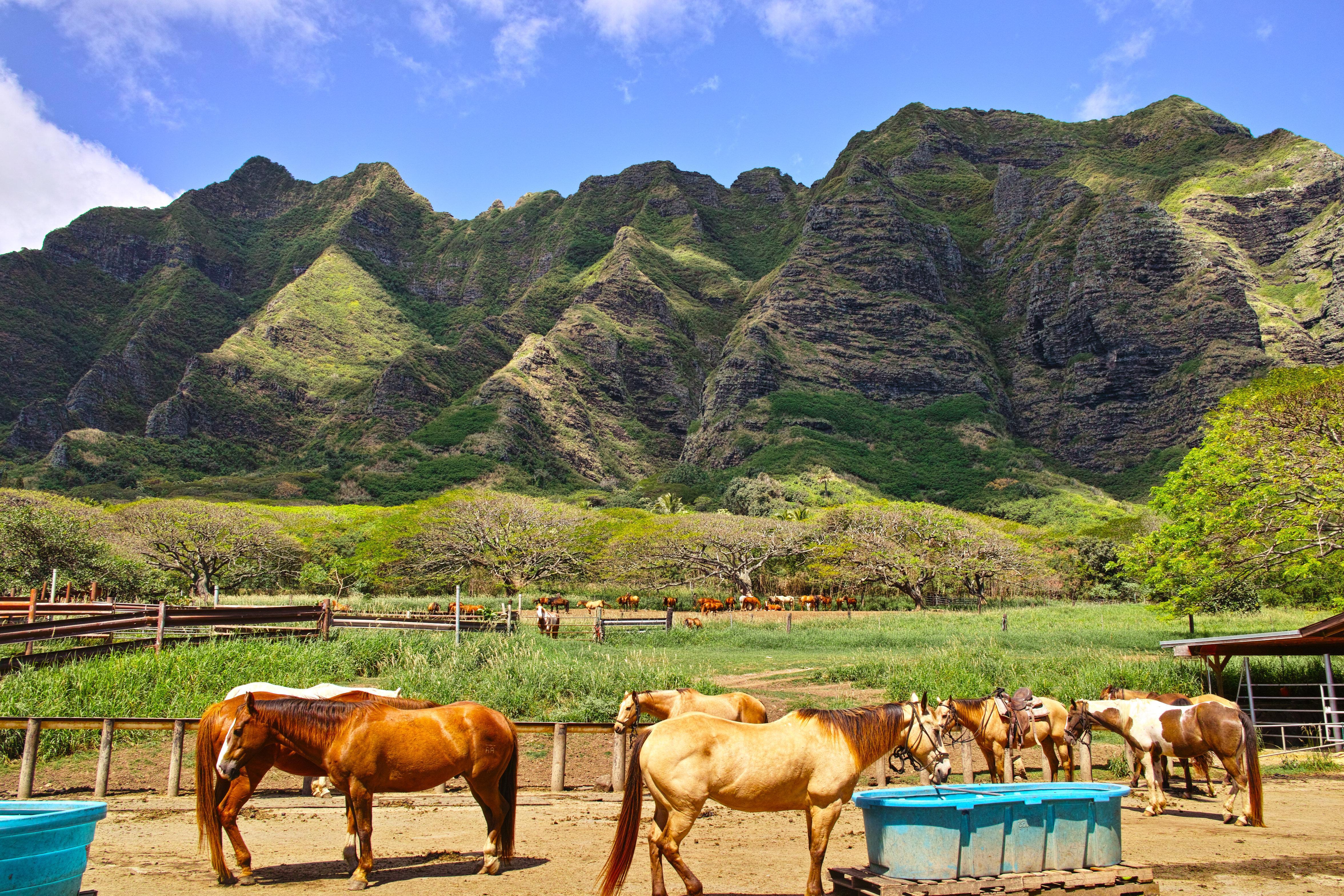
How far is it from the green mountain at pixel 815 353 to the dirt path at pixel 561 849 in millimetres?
92126

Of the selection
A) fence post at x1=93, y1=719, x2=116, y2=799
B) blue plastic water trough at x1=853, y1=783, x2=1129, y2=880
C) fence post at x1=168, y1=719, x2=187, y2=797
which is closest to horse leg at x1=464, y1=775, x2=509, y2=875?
blue plastic water trough at x1=853, y1=783, x2=1129, y2=880

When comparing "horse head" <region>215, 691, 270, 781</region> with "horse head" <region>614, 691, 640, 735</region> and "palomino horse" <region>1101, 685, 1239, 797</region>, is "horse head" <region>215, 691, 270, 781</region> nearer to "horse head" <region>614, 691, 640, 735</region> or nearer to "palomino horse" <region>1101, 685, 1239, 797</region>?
"horse head" <region>614, 691, 640, 735</region>

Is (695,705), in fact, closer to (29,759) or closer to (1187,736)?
(1187,736)

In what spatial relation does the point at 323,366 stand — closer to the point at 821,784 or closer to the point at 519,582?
the point at 519,582

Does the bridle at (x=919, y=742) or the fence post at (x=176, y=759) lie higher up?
the bridle at (x=919, y=742)

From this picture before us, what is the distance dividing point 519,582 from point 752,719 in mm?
40137

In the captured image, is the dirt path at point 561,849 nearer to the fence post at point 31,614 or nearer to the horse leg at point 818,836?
the horse leg at point 818,836

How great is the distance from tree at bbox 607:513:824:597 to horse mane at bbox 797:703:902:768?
46.4m

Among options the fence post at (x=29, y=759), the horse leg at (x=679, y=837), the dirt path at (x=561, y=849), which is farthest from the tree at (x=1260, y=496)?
the fence post at (x=29, y=759)

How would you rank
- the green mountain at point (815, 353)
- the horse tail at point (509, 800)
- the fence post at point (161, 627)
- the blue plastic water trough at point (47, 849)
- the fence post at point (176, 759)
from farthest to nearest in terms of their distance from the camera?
the green mountain at point (815, 353), the fence post at point (161, 627), the fence post at point (176, 759), the horse tail at point (509, 800), the blue plastic water trough at point (47, 849)

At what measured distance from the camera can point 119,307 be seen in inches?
7475

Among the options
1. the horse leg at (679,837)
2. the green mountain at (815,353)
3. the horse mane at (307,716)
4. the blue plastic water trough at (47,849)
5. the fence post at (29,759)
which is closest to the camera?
the blue plastic water trough at (47,849)

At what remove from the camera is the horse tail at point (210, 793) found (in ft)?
23.0

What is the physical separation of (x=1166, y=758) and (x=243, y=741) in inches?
495
